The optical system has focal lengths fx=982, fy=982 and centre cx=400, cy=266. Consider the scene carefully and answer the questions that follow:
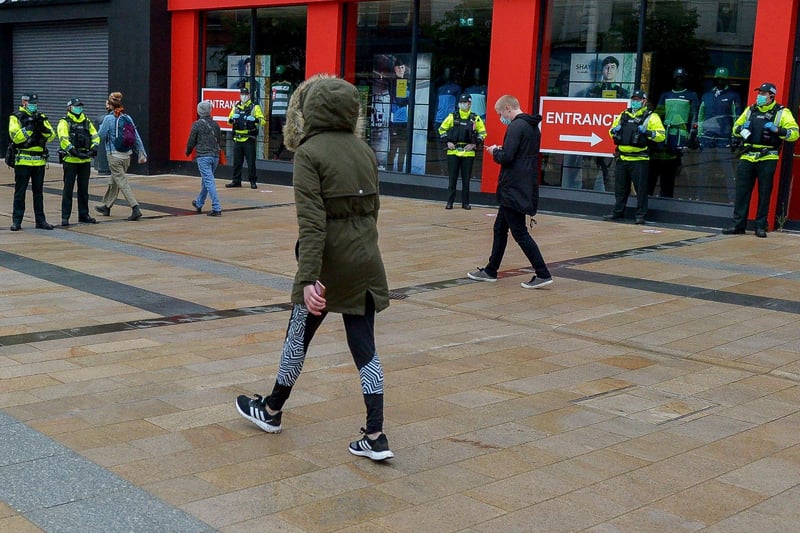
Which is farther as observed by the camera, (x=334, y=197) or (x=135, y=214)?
(x=135, y=214)

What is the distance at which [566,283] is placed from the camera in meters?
10.0

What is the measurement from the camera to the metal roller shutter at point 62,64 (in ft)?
77.7

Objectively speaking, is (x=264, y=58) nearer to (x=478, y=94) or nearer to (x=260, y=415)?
(x=478, y=94)

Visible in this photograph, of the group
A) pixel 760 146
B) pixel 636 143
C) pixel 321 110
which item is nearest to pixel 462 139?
pixel 636 143

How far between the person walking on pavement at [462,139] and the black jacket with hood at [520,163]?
260 inches

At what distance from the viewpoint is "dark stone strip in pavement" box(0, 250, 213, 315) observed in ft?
27.7

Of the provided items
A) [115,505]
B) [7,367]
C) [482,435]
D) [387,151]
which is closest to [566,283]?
[482,435]

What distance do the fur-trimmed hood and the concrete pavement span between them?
1624 mm

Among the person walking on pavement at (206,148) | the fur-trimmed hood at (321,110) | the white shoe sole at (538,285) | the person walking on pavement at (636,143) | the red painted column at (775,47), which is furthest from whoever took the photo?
the person walking on pavement at (206,148)

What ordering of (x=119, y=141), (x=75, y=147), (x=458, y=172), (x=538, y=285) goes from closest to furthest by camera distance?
(x=538, y=285), (x=75, y=147), (x=119, y=141), (x=458, y=172)

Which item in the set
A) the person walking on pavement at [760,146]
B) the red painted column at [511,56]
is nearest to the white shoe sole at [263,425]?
the person walking on pavement at [760,146]

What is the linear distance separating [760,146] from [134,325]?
8.87 meters

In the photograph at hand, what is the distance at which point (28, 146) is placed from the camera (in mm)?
12852

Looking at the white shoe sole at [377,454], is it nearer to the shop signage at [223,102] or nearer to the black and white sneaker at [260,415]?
the black and white sneaker at [260,415]
